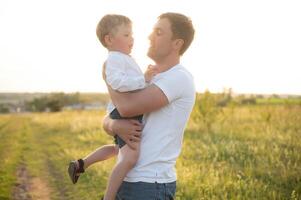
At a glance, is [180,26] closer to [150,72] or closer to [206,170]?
[150,72]

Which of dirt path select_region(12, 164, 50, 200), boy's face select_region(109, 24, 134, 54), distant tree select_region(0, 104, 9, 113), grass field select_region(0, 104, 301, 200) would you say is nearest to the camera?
boy's face select_region(109, 24, 134, 54)

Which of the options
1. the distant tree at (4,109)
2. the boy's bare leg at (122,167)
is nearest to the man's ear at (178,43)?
the boy's bare leg at (122,167)

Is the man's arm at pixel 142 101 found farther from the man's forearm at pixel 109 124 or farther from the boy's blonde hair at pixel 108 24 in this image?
the boy's blonde hair at pixel 108 24

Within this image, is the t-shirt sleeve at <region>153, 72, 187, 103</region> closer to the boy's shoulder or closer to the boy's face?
the boy's shoulder

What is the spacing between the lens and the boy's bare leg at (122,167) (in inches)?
116

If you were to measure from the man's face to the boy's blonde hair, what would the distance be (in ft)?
1.42

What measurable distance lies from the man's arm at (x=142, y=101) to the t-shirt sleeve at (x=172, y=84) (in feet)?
0.09

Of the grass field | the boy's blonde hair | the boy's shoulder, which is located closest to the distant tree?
the grass field

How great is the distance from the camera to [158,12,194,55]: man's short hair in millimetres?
3041

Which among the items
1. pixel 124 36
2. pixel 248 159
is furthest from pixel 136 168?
pixel 248 159

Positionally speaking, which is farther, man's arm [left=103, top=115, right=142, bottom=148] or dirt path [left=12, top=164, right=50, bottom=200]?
dirt path [left=12, top=164, right=50, bottom=200]

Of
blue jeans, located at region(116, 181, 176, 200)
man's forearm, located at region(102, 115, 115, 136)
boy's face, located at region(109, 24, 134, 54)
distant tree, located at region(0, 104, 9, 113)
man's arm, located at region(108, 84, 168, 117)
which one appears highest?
boy's face, located at region(109, 24, 134, 54)

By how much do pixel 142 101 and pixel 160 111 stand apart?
0.48ft

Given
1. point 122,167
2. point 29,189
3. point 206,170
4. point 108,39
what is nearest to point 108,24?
point 108,39
